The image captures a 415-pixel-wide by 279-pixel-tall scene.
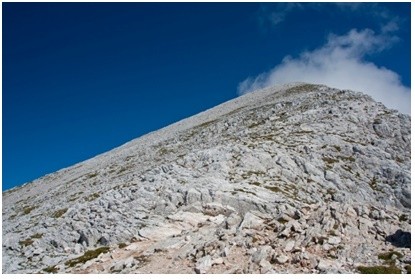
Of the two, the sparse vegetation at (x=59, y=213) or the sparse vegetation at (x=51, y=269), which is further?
the sparse vegetation at (x=59, y=213)

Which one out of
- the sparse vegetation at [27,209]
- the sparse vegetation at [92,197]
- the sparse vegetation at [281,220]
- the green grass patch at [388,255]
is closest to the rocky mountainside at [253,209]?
the green grass patch at [388,255]

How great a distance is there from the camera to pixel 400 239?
24.5 meters

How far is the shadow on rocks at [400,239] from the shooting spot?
79.1 feet

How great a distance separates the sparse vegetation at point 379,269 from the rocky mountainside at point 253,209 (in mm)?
121

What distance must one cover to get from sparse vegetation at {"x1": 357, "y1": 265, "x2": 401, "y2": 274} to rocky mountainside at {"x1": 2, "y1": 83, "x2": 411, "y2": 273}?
121mm

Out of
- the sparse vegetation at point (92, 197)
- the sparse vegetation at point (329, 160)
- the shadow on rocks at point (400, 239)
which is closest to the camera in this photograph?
the shadow on rocks at point (400, 239)

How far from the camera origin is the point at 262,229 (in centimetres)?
2773

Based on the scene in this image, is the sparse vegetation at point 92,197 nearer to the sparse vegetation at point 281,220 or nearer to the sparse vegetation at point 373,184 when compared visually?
the sparse vegetation at point 281,220

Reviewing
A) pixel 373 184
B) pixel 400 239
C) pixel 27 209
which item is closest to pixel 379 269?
pixel 400 239

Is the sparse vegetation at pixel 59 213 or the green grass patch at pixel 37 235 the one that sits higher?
the sparse vegetation at pixel 59 213

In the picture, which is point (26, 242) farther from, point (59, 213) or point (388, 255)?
point (388, 255)

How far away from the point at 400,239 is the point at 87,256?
64.4 ft

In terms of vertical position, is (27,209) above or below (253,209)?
above
